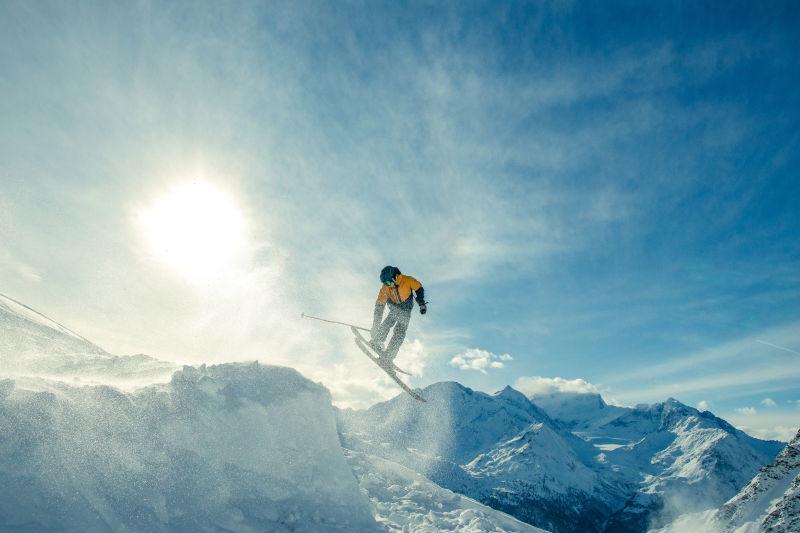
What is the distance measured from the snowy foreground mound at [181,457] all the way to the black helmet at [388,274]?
16.0 m

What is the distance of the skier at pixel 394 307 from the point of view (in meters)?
16.0

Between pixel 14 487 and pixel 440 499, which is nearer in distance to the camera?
pixel 14 487

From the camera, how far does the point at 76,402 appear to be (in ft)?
69.2

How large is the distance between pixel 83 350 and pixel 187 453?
14.9 metres

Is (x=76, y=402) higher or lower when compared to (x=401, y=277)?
lower

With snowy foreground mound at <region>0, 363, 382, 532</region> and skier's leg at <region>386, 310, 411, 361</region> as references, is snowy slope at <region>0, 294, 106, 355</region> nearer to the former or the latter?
snowy foreground mound at <region>0, 363, 382, 532</region>

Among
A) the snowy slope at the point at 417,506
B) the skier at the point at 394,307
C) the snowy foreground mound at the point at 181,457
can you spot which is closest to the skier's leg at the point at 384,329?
the skier at the point at 394,307

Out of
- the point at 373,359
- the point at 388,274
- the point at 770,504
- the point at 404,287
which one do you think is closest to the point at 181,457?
the point at 373,359

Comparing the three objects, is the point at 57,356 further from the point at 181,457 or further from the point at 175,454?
the point at 181,457

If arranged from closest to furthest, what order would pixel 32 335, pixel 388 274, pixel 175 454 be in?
pixel 388 274
pixel 175 454
pixel 32 335

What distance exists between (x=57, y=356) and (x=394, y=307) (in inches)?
1017

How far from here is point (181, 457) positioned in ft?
74.1

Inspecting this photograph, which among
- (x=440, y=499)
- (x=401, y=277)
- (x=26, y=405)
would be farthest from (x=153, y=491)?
(x=440, y=499)

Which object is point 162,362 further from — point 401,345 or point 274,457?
point 401,345
